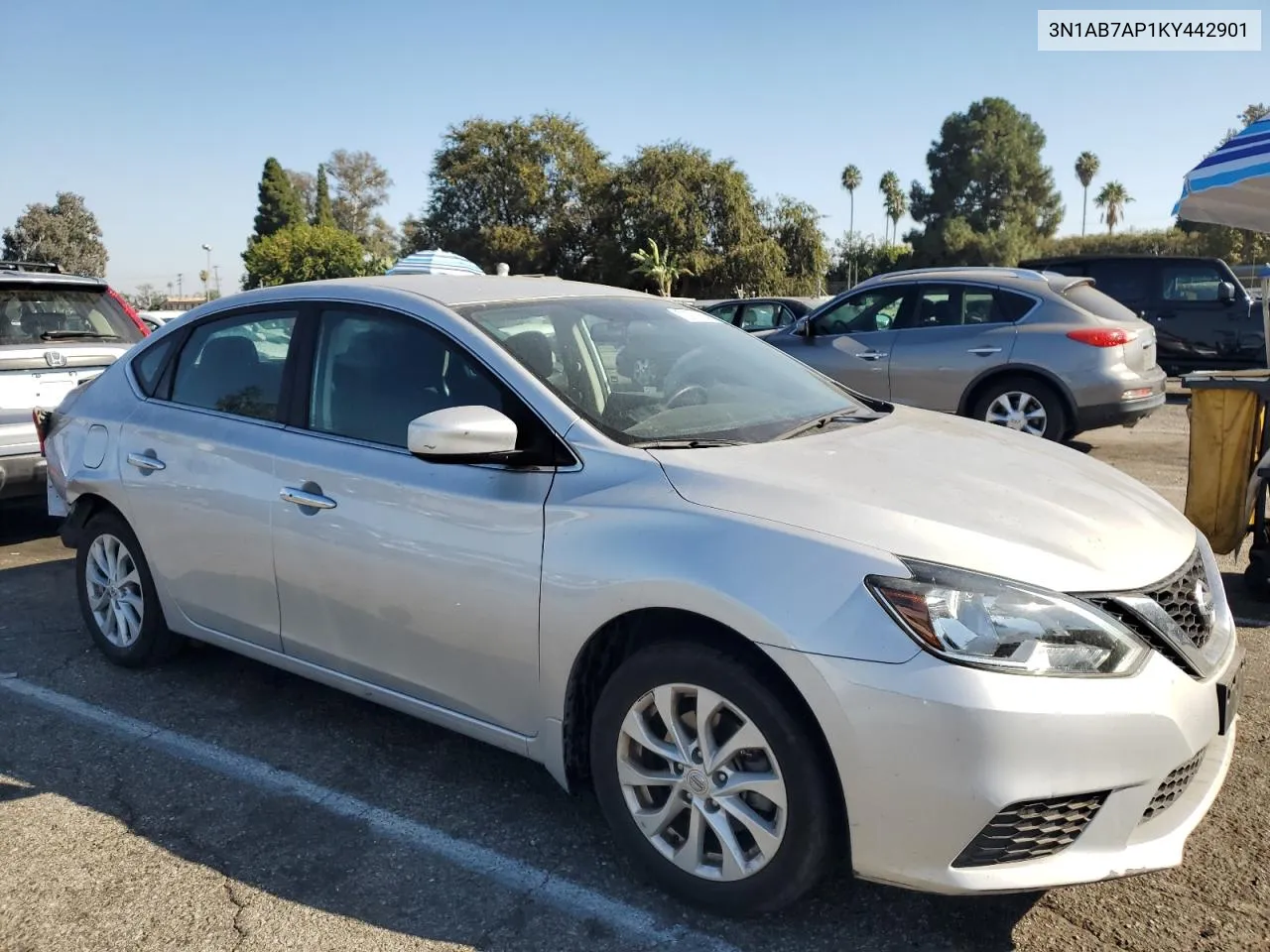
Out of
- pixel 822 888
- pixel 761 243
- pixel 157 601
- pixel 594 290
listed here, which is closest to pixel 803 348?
pixel 594 290

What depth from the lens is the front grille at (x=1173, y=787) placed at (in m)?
2.39

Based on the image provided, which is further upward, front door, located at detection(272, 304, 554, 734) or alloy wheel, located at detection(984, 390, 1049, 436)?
front door, located at detection(272, 304, 554, 734)

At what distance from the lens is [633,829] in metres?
2.74

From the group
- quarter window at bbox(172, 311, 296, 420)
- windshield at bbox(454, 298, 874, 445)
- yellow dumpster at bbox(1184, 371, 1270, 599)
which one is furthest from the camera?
yellow dumpster at bbox(1184, 371, 1270, 599)

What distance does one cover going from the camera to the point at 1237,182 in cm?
615

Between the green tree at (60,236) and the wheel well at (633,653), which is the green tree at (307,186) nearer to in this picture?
the green tree at (60,236)

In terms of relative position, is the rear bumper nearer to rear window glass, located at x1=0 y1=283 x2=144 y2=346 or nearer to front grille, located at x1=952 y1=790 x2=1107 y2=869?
rear window glass, located at x1=0 y1=283 x2=144 y2=346

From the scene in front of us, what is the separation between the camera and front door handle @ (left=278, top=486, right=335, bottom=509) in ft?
11.1

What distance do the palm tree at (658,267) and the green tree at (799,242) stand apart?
566 centimetres

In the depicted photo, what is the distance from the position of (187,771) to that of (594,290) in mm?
2214

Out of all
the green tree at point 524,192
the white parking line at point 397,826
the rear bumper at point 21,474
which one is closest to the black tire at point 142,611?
the white parking line at point 397,826

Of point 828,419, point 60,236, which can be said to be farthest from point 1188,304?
point 60,236

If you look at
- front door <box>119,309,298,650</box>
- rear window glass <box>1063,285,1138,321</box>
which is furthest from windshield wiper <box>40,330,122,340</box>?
rear window glass <box>1063,285,1138,321</box>

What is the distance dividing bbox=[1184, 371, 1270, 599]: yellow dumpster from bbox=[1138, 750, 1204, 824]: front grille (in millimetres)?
3029
